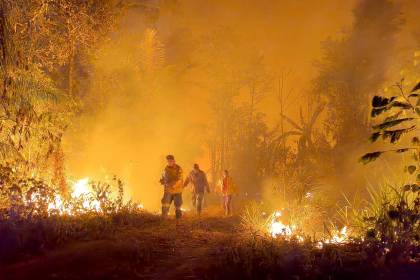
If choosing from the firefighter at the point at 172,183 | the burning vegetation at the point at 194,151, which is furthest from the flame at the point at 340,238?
the firefighter at the point at 172,183

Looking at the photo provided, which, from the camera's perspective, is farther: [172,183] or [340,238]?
[172,183]

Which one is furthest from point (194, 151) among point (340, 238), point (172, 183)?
point (340, 238)

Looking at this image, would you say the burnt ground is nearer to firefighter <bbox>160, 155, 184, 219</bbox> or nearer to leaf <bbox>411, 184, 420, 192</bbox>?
leaf <bbox>411, 184, 420, 192</bbox>

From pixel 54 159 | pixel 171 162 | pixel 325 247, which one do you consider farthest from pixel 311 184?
pixel 325 247

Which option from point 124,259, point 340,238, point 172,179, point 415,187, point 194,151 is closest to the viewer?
point 415,187

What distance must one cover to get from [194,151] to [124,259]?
83.7 ft

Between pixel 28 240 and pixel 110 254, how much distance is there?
1.66 metres

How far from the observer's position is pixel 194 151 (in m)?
32.4

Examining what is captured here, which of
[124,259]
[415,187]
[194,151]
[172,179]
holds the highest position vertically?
[194,151]

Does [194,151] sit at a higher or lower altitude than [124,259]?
higher

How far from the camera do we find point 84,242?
7684 mm

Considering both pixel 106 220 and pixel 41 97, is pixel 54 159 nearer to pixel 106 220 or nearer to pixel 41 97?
pixel 41 97

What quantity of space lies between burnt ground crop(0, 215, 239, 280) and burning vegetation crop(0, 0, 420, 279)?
39mm

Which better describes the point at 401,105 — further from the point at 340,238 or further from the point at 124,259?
the point at 124,259
